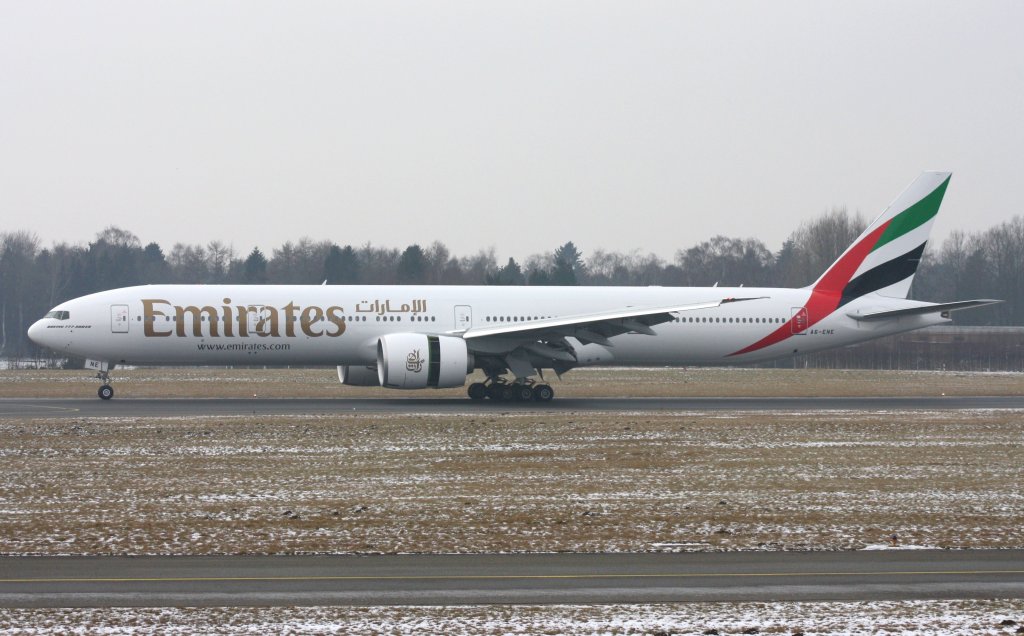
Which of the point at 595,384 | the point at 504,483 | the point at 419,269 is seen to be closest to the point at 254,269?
the point at 419,269

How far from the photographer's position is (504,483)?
1614 centimetres

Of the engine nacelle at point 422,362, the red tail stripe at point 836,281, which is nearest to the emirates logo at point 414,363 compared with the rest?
the engine nacelle at point 422,362

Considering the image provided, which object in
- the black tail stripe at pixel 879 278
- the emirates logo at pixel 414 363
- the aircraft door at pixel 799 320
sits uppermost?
the black tail stripe at pixel 879 278

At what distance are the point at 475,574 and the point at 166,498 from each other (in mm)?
6074

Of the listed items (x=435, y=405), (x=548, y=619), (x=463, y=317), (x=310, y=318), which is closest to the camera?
(x=548, y=619)

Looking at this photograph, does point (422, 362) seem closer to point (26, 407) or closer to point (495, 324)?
point (495, 324)

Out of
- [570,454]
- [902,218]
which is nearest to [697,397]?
[902,218]

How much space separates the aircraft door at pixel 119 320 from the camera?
1221 inches

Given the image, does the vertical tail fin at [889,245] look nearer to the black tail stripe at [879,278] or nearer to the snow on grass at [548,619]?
the black tail stripe at [879,278]

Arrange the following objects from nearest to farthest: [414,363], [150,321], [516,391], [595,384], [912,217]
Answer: [414,363], [150,321], [516,391], [912,217], [595,384]

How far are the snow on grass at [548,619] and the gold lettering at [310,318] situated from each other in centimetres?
2275

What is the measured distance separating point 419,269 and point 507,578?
265 ft

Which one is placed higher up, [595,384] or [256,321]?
[256,321]

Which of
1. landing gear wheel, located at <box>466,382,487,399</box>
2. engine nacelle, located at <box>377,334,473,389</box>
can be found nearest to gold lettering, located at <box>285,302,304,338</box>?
A: engine nacelle, located at <box>377,334,473,389</box>
